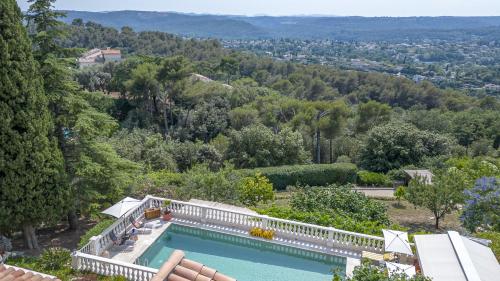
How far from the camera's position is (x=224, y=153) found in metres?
37.1

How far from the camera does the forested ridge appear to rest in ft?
46.5

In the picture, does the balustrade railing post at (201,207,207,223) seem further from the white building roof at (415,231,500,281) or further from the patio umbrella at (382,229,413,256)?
the white building roof at (415,231,500,281)

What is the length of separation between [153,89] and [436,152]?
96.9 ft

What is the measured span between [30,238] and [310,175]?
22.4 m

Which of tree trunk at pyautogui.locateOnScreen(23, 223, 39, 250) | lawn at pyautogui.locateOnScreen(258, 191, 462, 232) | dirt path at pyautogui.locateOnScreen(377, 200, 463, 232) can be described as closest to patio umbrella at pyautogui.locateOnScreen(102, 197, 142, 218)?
tree trunk at pyautogui.locateOnScreen(23, 223, 39, 250)

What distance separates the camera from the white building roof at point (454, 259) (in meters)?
10.7

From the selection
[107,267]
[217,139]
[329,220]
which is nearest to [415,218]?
[329,220]

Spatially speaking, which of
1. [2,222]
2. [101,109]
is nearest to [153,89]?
[101,109]

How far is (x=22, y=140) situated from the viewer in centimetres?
1270

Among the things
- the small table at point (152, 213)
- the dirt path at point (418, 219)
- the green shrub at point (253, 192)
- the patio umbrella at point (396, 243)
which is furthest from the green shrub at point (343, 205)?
the small table at point (152, 213)

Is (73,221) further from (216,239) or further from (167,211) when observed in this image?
(216,239)

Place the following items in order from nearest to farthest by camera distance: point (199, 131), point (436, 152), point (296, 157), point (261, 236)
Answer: point (261, 236) < point (296, 157) < point (436, 152) < point (199, 131)

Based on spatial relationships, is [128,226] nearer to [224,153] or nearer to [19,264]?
[19,264]

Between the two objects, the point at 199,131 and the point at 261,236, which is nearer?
the point at 261,236
